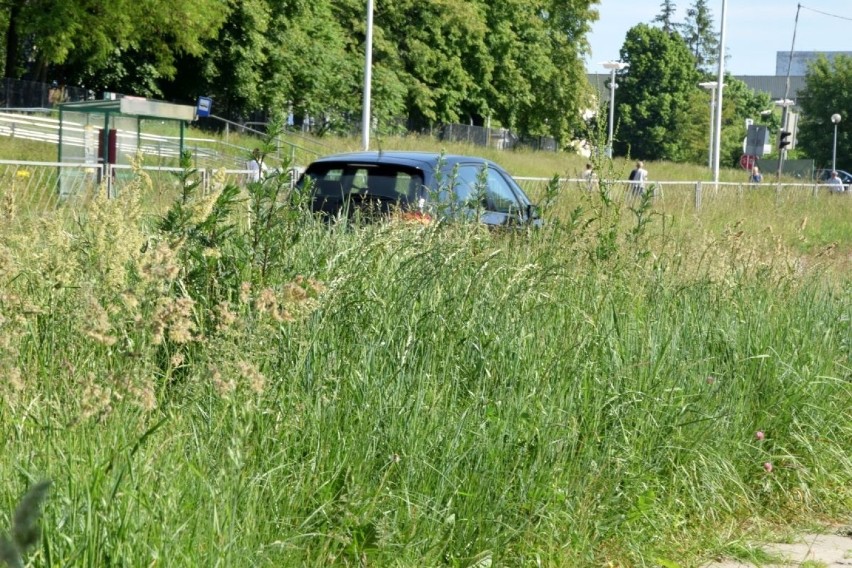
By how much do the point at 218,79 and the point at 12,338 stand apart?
1700 inches

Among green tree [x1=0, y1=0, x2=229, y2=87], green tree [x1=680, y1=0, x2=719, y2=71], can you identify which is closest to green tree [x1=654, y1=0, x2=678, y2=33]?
green tree [x1=680, y1=0, x2=719, y2=71]

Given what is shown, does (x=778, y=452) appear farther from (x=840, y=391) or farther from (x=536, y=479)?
(x=536, y=479)

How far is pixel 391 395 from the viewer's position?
4418 mm

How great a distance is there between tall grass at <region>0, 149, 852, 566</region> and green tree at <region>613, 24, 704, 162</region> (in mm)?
89545

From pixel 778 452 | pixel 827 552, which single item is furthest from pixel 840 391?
pixel 827 552

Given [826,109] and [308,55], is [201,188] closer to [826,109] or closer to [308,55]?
[308,55]

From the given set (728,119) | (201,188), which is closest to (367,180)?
(201,188)

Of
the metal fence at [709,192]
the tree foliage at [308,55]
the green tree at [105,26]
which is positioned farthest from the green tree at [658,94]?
the metal fence at [709,192]

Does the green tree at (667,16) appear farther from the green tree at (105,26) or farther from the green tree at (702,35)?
the green tree at (105,26)

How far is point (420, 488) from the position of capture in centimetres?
420

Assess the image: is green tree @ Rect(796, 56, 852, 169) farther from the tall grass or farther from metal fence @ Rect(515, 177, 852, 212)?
the tall grass

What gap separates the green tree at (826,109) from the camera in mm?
79812

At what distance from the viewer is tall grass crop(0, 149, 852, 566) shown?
3.34 meters

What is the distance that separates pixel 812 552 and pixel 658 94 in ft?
305
